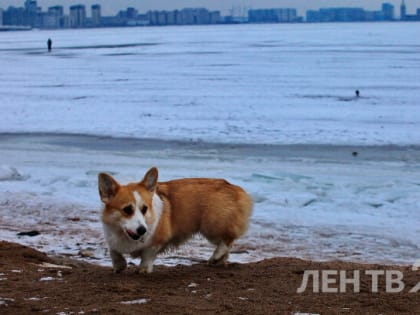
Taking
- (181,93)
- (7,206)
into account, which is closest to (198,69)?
(181,93)

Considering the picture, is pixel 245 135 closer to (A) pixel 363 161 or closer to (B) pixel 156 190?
(A) pixel 363 161

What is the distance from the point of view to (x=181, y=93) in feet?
78.9

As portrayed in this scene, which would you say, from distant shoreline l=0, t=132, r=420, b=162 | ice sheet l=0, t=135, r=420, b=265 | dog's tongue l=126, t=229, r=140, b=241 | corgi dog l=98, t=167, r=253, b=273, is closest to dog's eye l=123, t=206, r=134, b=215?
corgi dog l=98, t=167, r=253, b=273

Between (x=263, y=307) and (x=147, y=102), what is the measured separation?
1770 centimetres

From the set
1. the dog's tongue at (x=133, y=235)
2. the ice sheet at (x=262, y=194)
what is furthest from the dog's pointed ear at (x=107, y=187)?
the ice sheet at (x=262, y=194)

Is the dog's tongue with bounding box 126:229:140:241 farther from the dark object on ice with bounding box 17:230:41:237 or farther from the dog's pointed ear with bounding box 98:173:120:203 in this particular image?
the dark object on ice with bounding box 17:230:41:237

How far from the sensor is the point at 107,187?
5.02 m

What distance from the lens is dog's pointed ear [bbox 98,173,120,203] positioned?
499cm

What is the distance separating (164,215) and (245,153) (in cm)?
769

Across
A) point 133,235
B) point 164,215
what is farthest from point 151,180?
point 133,235

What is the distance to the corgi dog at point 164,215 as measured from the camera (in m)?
4.93

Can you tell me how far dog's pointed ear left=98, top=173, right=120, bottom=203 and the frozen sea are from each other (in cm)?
155

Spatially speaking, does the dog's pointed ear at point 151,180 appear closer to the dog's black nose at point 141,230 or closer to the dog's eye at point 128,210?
the dog's eye at point 128,210

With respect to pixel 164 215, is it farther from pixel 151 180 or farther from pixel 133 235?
pixel 133 235
